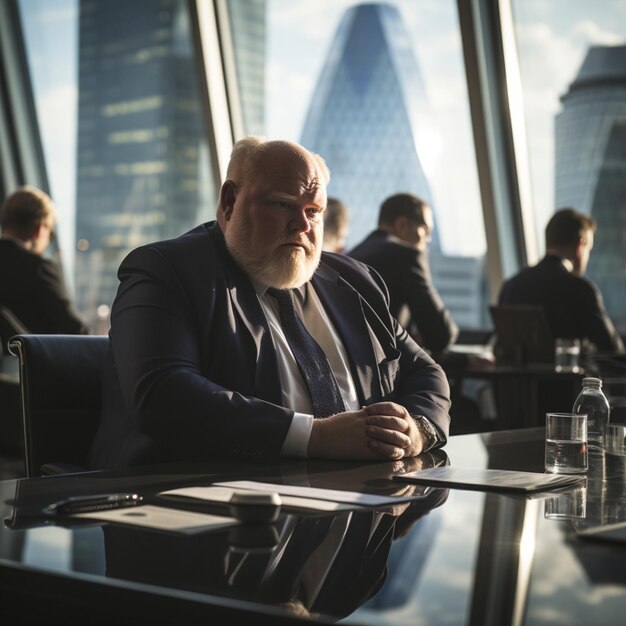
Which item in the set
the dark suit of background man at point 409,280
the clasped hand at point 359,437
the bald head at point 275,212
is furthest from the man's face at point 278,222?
the dark suit of background man at point 409,280

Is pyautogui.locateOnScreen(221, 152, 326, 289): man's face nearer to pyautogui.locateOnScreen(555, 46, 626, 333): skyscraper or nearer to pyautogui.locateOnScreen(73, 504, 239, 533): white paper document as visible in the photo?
pyautogui.locateOnScreen(73, 504, 239, 533): white paper document

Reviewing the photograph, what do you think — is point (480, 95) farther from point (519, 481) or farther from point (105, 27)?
point (519, 481)

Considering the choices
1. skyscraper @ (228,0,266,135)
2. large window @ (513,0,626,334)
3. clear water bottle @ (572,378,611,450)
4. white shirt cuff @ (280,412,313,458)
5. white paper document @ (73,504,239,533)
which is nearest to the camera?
white paper document @ (73,504,239,533)

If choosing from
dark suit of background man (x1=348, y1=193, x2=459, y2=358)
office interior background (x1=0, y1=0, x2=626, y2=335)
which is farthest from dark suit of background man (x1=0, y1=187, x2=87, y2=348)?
dark suit of background man (x1=348, y1=193, x2=459, y2=358)

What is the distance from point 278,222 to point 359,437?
692 millimetres

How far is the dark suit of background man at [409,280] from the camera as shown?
4.59 m

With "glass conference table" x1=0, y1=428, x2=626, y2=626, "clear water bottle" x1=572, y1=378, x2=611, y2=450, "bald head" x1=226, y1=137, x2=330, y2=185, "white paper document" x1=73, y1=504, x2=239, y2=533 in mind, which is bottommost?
"glass conference table" x1=0, y1=428, x2=626, y2=626

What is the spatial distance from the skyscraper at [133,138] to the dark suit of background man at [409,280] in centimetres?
242

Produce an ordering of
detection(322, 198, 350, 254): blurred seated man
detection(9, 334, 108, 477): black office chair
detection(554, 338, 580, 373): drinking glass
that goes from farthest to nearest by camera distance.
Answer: detection(322, 198, 350, 254): blurred seated man → detection(554, 338, 580, 373): drinking glass → detection(9, 334, 108, 477): black office chair

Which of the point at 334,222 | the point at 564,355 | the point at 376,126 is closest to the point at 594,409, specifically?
the point at 564,355

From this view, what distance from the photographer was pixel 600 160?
567 centimetres

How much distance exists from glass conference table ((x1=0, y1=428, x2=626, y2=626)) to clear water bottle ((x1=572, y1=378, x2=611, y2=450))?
537mm

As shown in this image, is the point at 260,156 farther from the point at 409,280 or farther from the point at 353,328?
the point at 409,280

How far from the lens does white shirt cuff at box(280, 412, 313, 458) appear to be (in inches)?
67.3
